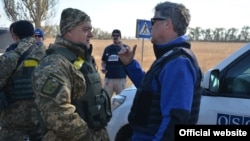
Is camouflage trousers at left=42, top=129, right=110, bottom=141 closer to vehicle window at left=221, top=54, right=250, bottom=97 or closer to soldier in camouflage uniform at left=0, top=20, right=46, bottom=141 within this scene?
vehicle window at left=221, top=54, right=250, bottom=97

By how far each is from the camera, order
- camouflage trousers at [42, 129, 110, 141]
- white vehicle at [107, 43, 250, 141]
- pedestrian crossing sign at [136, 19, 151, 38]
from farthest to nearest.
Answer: pedestrian crossing sign at [136, 19, 151, 38] → white vehicle at [107, 43, 250, 141] → camouflage trousers at [42, 129, 110, 141]

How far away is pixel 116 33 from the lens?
835cm

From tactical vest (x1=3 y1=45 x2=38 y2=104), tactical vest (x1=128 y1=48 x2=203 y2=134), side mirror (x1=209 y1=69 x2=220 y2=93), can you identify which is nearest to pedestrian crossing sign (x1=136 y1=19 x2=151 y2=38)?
tactical vest (x1=3 y1=45 x2=38 y2=104)

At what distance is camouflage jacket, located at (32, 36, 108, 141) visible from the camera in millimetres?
2539

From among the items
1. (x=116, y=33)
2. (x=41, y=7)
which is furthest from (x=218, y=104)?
(x=41, y=7)

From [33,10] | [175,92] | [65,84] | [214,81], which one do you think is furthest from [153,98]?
[33,10]

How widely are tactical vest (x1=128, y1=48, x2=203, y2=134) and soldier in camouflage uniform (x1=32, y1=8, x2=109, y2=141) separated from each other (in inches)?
17.8

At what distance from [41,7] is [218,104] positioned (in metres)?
23.9

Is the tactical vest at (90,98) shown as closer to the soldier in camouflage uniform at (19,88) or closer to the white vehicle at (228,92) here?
the white vehicle at (228,92)

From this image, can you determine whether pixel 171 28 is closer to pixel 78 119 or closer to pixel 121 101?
pixel 78 119

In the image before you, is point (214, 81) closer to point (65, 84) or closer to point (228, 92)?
point (228, 92)

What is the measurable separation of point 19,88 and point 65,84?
61.3 inches

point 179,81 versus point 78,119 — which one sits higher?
point 179,81

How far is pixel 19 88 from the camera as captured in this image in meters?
3.98
